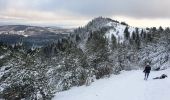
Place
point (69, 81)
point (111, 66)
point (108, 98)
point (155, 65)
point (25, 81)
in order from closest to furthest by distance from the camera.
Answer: point (108, 98)
point (25, 81)
point (69, 81)
point (111, 66)
point (155, 65)

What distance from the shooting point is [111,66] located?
3762cm

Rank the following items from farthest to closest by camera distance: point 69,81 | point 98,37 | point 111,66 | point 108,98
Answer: point 98,37 < point 111,66 < point 69,81 < point 108,98

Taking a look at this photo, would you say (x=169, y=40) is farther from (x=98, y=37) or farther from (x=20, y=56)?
(x=20, y=56)

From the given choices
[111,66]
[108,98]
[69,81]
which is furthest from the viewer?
[111,66]

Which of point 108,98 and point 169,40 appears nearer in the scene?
A: point 108,98

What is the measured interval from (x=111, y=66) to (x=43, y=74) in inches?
568

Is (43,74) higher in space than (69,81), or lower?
higher

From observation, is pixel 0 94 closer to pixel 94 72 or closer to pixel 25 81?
pixel 25 81

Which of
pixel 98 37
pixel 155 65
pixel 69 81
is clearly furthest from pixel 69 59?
pixel 155 65

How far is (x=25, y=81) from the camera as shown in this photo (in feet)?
77.7

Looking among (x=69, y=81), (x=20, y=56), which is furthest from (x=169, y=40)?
(x=20, y=56)

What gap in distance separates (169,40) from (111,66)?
8.16 m

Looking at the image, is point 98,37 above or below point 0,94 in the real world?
above

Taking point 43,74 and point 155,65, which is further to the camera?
point 155,65
